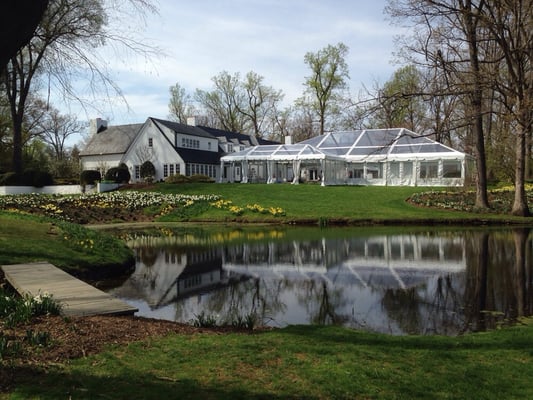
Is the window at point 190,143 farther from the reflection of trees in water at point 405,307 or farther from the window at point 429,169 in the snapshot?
the reflection of trees in water at point 405,307

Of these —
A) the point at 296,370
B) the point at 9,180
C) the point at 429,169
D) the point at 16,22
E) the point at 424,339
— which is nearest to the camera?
the point at 16,22

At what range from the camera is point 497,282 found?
9.55m

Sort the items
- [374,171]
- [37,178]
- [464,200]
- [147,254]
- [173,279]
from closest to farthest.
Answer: [173,279]
[147,254]
[464,200]
[37,178]
[374,171]

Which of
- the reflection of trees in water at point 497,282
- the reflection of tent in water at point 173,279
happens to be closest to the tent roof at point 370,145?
the reflection of trees in water at point 497,282

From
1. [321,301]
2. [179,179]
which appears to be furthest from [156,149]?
[321,301]

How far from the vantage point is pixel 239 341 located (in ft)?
17.4

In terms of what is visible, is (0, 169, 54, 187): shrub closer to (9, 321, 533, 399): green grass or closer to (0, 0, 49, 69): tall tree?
(9, 321, 533, 399): green grass

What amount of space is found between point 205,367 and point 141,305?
4.41m

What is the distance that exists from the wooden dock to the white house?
35.6 m

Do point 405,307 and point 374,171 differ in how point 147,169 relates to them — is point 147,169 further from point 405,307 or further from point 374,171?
point 405,307

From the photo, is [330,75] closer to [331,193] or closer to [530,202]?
[331,193]

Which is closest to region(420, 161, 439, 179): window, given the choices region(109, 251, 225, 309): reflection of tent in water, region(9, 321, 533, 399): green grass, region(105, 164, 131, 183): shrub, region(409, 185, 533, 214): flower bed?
region(409, 185, 533, 214): flower bed

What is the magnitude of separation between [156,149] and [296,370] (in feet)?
143

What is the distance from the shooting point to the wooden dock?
6.63m
